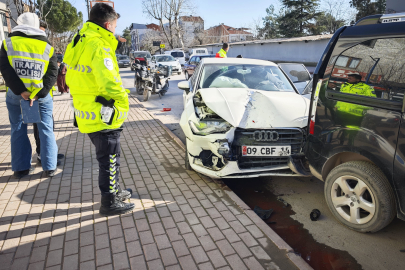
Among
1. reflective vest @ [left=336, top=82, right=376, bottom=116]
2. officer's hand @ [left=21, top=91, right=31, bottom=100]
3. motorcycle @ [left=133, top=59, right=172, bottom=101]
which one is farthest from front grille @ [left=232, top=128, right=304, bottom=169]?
motorcycle @ [left=133, top=59, right=172, bottom=101]

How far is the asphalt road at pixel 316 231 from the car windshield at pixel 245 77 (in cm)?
160

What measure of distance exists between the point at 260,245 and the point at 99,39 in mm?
2489

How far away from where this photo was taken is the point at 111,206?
3.23 meters

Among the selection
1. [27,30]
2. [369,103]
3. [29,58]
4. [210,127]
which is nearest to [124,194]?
[210,127]

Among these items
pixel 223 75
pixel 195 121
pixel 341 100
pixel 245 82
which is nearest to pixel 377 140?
pixel 341 100

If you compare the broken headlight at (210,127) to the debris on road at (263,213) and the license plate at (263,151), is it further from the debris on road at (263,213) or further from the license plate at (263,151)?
the debris on road at (263,213)

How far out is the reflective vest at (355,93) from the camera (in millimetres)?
2812

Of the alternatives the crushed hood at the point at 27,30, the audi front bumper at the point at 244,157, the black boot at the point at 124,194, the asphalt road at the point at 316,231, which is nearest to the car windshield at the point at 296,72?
the asphalt road at the point at 316,231

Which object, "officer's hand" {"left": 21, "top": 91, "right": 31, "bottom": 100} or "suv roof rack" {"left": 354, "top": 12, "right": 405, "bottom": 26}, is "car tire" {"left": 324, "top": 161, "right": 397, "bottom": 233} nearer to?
"suv roof rack" {"left": 354, "top": 12, "right": 405, "bottom": 26}

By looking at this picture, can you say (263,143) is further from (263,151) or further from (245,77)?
(245,77)

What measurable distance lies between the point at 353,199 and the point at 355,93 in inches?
42.4

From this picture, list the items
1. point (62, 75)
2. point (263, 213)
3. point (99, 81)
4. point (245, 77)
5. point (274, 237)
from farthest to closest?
point (62, 75) → point (245, 77) → point (263, 213) → point (274, 237) → point (99, 81)

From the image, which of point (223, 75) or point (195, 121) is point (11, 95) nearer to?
point (195, 121)

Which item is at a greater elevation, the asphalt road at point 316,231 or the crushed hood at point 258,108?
the crushed hood at point 258,108
